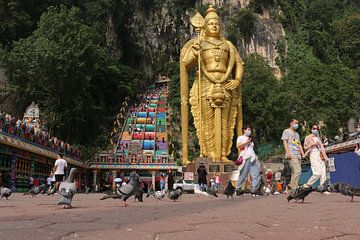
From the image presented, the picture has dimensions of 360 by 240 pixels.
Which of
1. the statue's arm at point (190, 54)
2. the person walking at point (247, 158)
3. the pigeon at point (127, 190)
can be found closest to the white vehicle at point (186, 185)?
the statue's arm at point (190, 54)

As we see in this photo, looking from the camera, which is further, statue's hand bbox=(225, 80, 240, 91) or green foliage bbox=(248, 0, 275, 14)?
green foliage bbox=(248, 0, 275, 14)

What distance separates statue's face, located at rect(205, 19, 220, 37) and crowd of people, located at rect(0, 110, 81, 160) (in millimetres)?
8461

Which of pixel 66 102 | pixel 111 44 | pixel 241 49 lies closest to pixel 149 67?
pixel 111 44

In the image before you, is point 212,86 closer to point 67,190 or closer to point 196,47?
point 196,47

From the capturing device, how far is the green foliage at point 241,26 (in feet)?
133

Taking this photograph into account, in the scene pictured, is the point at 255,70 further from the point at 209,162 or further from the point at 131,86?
the point at 209,162

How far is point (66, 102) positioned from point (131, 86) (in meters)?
11.2

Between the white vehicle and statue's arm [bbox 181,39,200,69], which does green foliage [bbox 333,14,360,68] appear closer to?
statue's arm [bbox 181,39,200,69]

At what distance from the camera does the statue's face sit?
64.2 ft

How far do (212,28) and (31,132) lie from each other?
878 centimetres

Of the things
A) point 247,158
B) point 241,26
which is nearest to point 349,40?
point 241,26

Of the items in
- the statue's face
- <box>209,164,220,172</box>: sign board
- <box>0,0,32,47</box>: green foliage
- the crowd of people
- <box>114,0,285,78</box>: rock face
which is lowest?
<box>209,164,220,172</box>: sign board

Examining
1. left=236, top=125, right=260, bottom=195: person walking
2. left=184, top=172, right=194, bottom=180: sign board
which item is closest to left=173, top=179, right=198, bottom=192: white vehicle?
left=184, top=172, right=194, bottom=180: sign board

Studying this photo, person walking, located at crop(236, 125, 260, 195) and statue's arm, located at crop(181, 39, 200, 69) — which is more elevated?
statue's arm, located at crop(181, 39, 200, 69)
